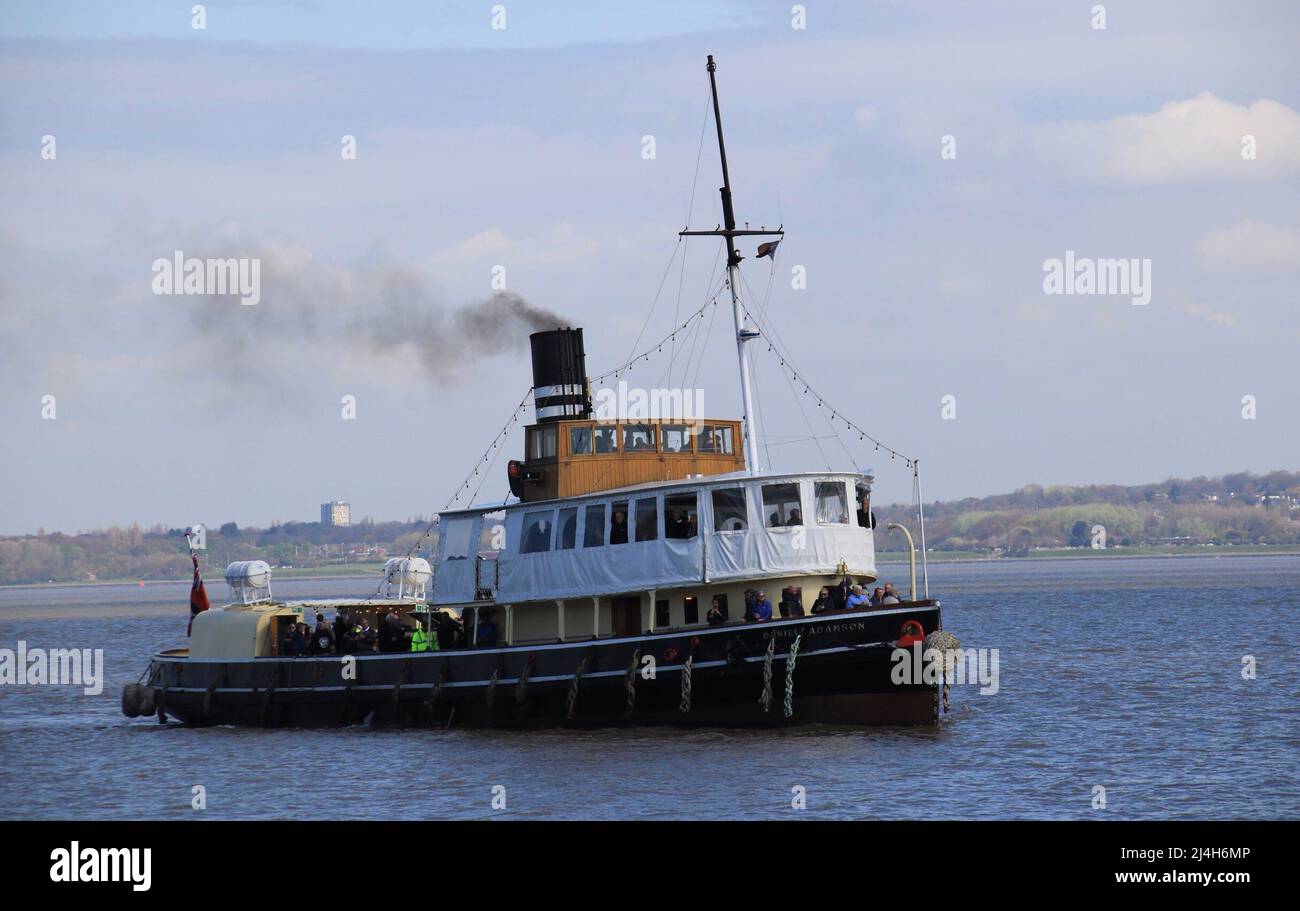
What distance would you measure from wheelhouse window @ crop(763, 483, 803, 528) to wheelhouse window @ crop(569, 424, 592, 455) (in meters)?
5.11

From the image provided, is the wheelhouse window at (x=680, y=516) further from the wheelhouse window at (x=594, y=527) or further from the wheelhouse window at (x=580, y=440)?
the wheelhouse window at (x=580, y=440)

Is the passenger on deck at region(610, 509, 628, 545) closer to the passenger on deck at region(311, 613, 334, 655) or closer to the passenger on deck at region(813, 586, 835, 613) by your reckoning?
the passenger on deck at region(813, 586, 835, 613)

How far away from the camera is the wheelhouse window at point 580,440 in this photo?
36.3 metres

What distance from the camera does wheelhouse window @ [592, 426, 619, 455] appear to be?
120 ft

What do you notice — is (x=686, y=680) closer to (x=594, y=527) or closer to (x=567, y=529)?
(x=594, y=527)

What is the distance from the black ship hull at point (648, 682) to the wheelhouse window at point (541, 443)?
483 cm

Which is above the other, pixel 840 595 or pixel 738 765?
pixel 840 595

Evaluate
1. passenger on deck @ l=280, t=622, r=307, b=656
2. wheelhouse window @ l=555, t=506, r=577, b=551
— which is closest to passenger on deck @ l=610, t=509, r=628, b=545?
wheelhouse window @ l=555, t=506, r=577, b=551

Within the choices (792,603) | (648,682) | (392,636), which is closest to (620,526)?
(648,682)

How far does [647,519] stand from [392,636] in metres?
8.39

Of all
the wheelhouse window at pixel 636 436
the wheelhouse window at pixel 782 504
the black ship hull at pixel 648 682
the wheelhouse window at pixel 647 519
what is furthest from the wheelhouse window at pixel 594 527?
the wheelhouse window at pixel 782 504

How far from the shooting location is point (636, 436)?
36656 mm
